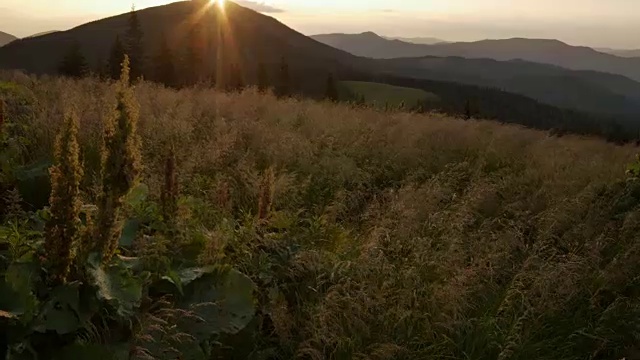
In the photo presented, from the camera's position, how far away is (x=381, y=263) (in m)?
3.69

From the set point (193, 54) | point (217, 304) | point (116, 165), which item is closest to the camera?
point (116, 165)

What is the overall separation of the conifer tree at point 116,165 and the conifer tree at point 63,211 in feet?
0.41

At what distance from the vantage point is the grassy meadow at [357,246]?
122 inches

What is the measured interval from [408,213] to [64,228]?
2802 millimetres

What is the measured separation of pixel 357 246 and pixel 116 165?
2126 millimetres

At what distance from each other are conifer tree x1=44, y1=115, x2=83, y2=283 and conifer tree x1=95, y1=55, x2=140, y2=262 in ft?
0.41

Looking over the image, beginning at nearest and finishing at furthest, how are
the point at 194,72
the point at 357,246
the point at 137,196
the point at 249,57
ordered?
the point at 137,196 → the point at 357,246 → the point at 194,72 → the point at 249,57

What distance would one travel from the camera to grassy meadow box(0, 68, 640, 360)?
310 cm

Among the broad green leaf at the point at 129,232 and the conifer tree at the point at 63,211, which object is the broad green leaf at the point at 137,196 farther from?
the conifer tree at the point at 63,211

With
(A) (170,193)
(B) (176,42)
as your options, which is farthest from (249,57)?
(A) (170,193)

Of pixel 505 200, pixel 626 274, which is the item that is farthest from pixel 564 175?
pixel 626 274

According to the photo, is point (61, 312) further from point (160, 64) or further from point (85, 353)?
point (160, 64)

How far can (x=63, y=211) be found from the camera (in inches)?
92.8

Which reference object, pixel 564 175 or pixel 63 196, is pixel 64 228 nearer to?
pixel 63 196
